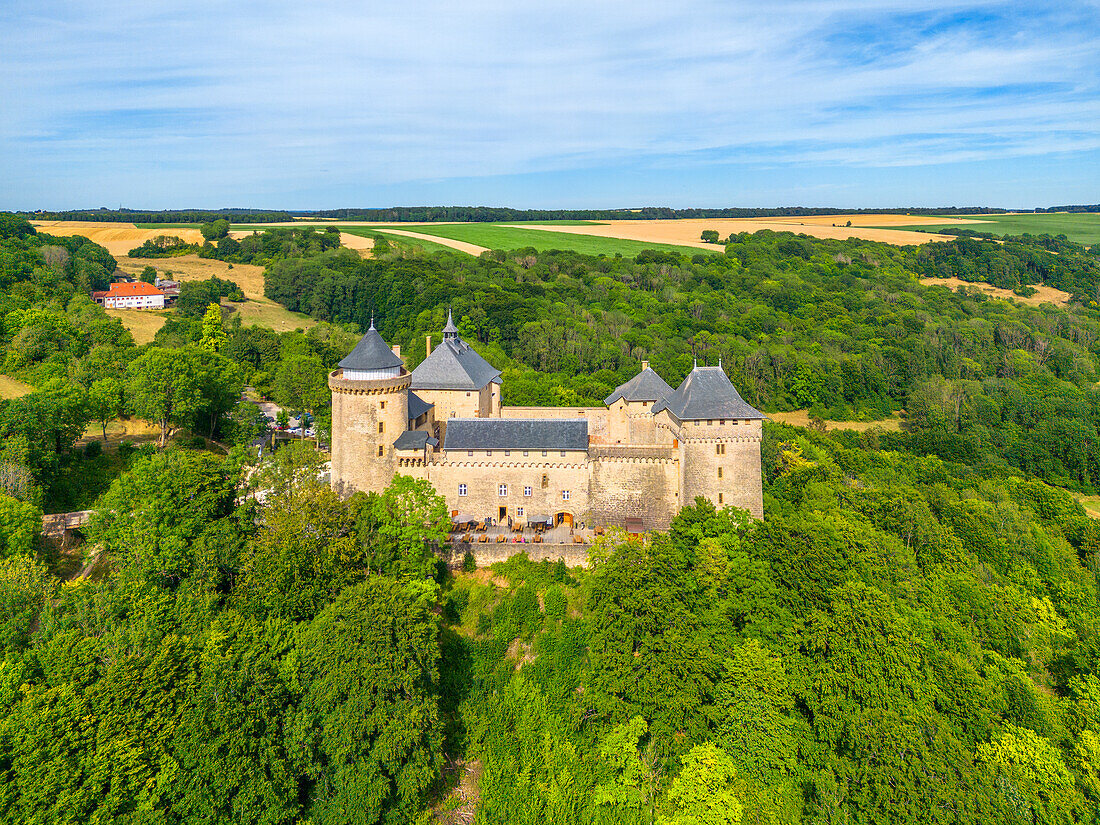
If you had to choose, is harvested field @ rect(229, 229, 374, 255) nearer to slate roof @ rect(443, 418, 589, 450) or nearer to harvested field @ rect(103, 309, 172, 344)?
harvested field @ rect(103, 309, 172, 344)

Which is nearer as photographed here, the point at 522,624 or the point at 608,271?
the point at 522,624

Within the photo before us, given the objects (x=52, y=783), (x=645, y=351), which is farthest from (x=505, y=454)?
(x=645, y=351)

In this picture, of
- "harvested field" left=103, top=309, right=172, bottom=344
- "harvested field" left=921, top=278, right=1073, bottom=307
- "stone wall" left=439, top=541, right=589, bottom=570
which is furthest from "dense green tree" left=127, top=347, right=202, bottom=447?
"harvested field" left=921, top=278, right=1073, bottom=307

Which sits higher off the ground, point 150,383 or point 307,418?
point 150,383

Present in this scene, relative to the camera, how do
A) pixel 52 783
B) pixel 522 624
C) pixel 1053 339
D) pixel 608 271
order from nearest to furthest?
pixel 52 783 < pixel 522 624 < pixel 1053 339 < pixel 608 271

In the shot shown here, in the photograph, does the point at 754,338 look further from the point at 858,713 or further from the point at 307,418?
the point at 858,713
